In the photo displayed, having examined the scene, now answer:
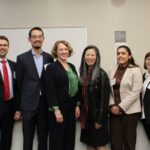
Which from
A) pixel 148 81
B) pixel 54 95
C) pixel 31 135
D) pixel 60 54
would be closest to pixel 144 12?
pixel 148 81

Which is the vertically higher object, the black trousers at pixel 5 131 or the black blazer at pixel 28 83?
the black blazer at pixel 28 83

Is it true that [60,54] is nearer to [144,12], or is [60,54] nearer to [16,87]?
[16,87]

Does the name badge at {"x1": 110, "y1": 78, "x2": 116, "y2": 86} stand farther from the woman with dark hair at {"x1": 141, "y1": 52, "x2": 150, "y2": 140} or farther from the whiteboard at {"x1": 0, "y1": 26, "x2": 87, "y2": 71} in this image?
the whiteboard at {"x1": 0, "y1": 26, "x2": 87, "y2": 71}

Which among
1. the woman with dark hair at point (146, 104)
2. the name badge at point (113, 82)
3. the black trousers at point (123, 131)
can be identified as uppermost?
the name badge at point (113, 82)

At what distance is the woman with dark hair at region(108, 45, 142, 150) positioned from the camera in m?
2.93

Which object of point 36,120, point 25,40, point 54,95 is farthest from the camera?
point 25,40

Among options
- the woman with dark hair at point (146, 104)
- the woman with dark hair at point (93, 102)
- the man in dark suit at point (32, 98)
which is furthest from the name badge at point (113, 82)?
the man in dark suit at point (32, 98)

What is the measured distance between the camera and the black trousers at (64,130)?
2.77 meters

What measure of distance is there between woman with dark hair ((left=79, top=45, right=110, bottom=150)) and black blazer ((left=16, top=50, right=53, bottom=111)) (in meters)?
0.47

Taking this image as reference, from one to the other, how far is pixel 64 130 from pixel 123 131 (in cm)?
69

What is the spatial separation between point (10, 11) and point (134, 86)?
7.74 ft

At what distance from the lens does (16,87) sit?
9.67ft

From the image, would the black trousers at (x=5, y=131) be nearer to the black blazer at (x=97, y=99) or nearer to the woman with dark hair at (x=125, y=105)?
the black blazer at (x=97, y=99)

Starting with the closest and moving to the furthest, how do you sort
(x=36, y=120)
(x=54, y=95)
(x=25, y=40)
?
(x=54, y=95), (x=36, y=120), (x=25, y=40)
